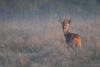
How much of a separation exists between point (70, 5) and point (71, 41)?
11126 millimetres

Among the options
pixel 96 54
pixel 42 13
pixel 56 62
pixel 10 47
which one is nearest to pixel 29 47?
pixel 10 47

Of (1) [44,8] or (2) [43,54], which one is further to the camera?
(1) [44,8]

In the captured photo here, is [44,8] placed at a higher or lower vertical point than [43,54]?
higher

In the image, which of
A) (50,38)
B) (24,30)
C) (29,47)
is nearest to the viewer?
(29,47)

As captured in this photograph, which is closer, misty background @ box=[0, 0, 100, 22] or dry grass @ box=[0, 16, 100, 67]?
dry grass @ box=[0, 16, 100, 67]

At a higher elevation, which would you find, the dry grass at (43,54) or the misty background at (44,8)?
the misty background at (44,8)

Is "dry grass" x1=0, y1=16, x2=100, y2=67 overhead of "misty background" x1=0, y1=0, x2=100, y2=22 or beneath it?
beneath

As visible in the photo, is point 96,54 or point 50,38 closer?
point 96,54

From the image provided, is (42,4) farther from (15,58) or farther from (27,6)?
(15,58)

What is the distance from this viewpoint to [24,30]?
6.73 metres

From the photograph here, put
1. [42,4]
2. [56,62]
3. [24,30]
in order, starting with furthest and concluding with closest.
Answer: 1. [42,4]
2. [24,30]
3. [56,62]

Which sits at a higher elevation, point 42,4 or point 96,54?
point 42,4

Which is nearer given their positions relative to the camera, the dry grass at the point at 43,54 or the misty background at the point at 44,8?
the dry grass at the point at 43,54

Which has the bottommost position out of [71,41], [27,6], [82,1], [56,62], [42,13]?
[56,62]
